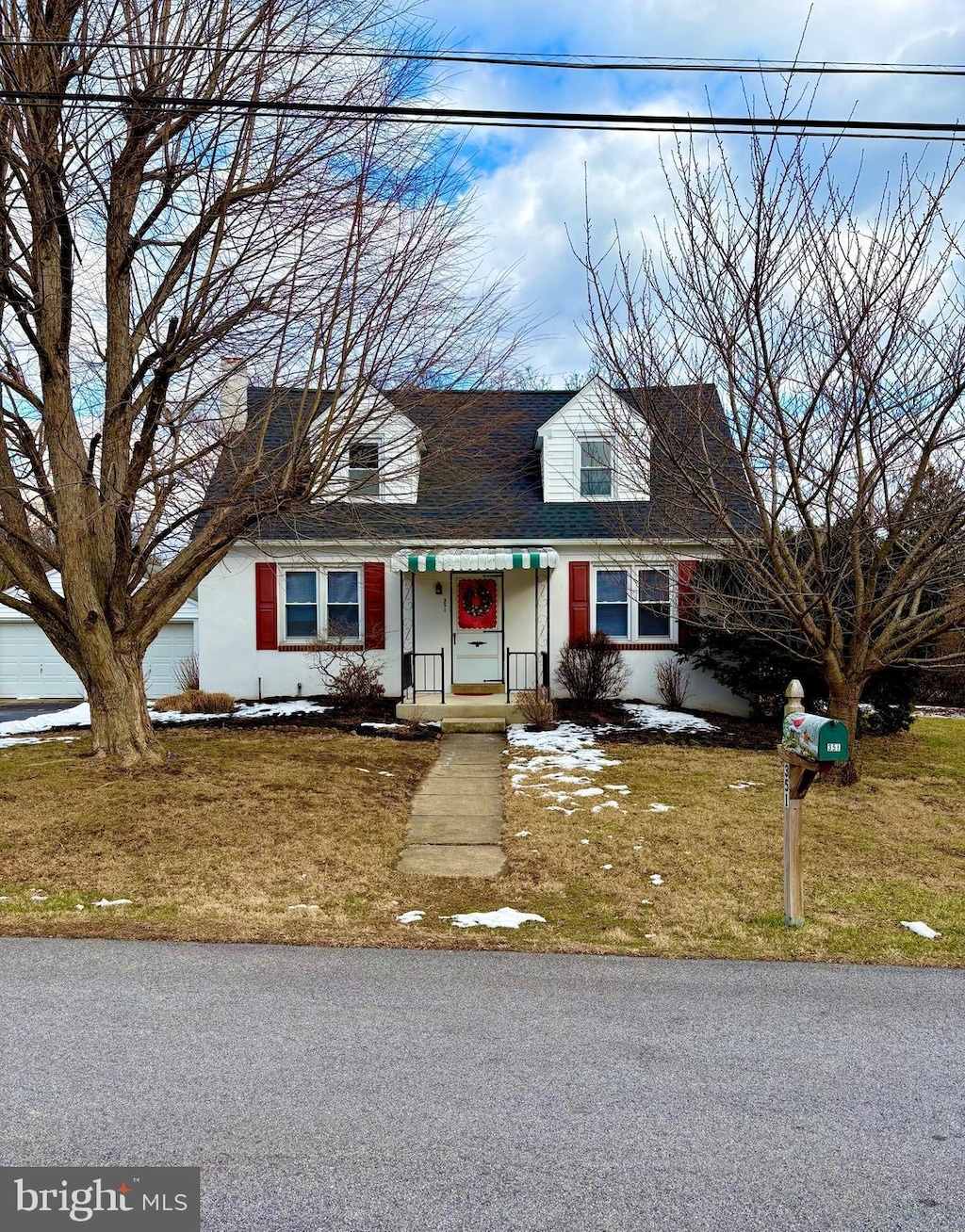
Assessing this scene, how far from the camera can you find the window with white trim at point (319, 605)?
1557cm

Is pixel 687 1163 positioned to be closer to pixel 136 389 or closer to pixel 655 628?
pixel 136 389

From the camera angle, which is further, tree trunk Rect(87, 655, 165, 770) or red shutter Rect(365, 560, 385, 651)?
red shutter Rect(365, 560, 385, 651)

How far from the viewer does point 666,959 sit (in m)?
4.78

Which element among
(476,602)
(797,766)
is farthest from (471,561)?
(797,766)

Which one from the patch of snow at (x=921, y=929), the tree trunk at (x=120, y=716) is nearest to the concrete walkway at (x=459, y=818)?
the patch of snow at (x=921, y=929)

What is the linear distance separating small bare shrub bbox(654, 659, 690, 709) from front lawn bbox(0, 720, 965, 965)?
4.71 meters

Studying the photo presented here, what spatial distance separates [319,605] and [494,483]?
383 centimetres

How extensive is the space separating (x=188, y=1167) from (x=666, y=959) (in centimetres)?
276

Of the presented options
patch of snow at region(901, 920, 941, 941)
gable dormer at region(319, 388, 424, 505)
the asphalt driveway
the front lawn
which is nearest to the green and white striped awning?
the front lawn

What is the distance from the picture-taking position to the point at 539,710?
12.9 metres

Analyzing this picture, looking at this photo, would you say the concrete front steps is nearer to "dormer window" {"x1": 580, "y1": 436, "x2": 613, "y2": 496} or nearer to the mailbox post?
"dormer window" {"x1": 580, "y1": 436, "x2": 613, "y2": 496}

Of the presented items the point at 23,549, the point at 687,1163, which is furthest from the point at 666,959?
the point at 23,549

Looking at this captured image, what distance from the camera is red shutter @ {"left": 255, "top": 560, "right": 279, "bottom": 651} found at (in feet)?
50.6

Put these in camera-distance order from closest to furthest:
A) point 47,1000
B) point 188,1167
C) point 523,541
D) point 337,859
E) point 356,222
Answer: point 188,1167 → point 47,1000 → point 337,859 → point 356,222 → point 523,541
